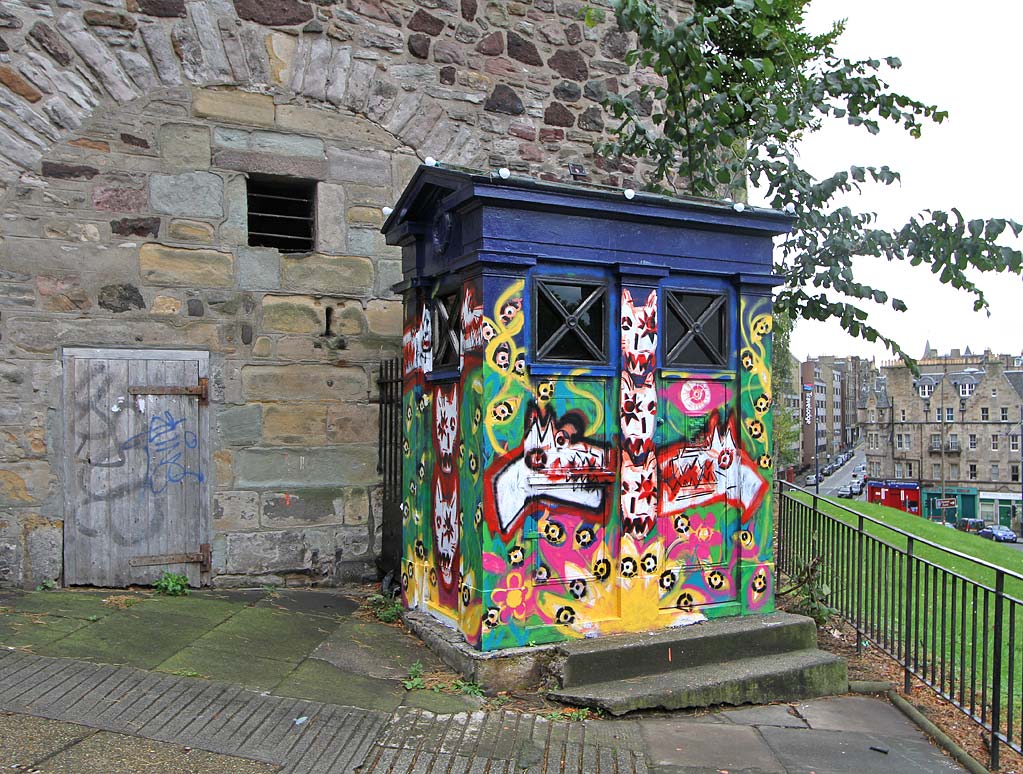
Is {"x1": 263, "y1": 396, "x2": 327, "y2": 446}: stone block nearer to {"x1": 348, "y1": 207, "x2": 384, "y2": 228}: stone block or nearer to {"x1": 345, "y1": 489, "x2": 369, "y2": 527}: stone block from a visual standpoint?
{"x1": 345, "y1": 489, "x2": 369, "y2": 527}: stone block

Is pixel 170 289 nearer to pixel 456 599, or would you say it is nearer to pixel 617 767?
pixel 456 599

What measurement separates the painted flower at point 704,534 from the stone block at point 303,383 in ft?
9.78

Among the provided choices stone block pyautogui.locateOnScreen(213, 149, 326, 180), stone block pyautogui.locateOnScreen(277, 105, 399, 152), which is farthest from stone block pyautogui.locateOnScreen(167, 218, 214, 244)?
stone block pyautogui.locateOnScreen(277, 105, 399, 152)

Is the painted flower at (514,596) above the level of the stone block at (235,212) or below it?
below

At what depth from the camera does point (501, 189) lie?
4387mm

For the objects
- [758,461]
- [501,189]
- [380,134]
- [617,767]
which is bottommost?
[617,767]

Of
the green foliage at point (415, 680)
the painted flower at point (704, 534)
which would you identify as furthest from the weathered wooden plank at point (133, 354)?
the painted flower at point (704, 534)

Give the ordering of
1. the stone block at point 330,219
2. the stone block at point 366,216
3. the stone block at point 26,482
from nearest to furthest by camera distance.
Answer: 1. the stone block at point 26,482
2. the stone block at point 330,219
3. the stone block at point 366,216

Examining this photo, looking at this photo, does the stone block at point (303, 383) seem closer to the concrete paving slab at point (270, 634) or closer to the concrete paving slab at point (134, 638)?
the concrete paving slab at point (270, 634)

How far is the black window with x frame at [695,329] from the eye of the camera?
16.4 ft

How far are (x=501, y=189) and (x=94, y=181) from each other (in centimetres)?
334

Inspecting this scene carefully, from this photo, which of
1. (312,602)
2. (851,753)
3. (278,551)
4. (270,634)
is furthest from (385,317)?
(851,753)

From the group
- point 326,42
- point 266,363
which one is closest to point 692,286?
point 266,363

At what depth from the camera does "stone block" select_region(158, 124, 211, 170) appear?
602 centimetres
